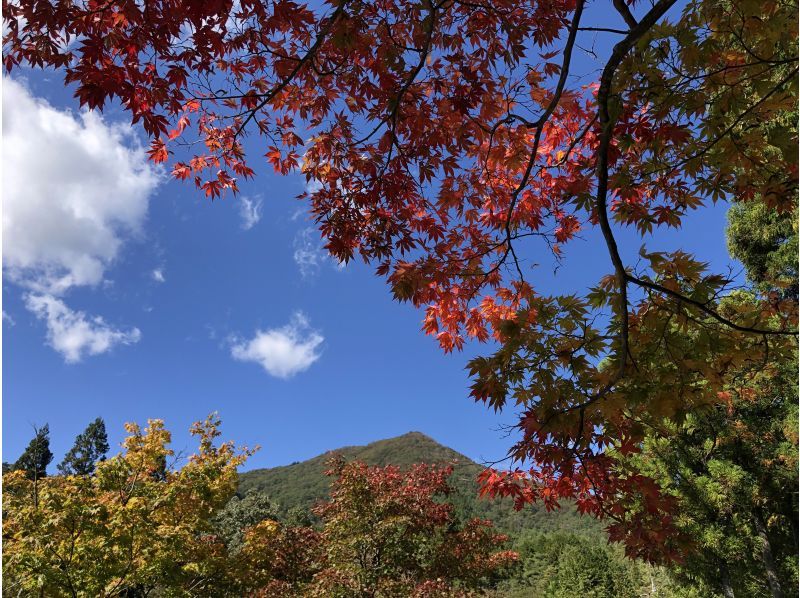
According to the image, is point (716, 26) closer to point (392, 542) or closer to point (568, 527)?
point (392, 542)

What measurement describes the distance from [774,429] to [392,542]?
888cm

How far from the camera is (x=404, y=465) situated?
85000 millimetres

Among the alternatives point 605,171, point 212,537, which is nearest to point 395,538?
point 212,537

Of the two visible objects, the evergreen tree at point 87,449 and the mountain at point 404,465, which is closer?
the evergreen tree at point 87,449

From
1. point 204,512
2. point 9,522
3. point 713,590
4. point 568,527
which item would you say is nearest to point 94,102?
point 9,522

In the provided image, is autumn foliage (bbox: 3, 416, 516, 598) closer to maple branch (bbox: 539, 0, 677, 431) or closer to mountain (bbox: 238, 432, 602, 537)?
maple branch (bbox: 539, 0, 677, 431)

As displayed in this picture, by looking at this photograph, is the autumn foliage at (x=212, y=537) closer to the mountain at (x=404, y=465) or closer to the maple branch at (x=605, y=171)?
the maple branch at (x=605, y=171)

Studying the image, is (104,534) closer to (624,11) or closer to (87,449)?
(624,11)

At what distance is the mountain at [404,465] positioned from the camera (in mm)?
55969

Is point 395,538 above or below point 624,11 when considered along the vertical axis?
below

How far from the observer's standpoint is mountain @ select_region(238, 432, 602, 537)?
2203 inches

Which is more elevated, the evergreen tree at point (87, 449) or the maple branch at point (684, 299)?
the evergreen tree at point (87, 449)

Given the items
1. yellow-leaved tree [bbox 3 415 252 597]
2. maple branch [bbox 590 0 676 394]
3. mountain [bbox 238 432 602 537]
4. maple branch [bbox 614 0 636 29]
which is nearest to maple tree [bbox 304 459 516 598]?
yellow-leaved tree [bbox 3 415 252 597]

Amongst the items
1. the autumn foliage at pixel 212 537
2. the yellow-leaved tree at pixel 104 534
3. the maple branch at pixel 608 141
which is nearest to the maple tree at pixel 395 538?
the autumn foliage at pixel 212 537
